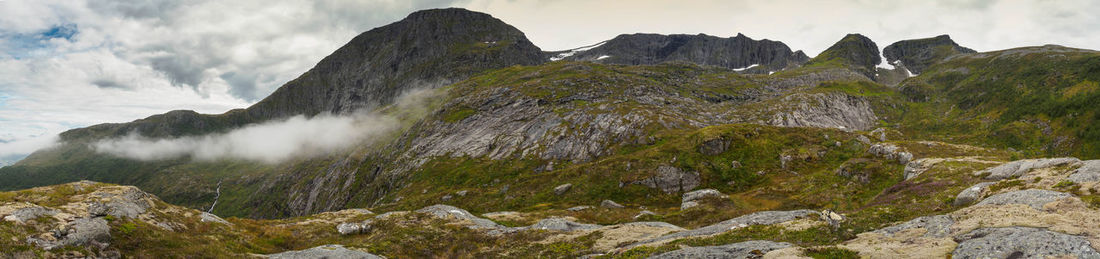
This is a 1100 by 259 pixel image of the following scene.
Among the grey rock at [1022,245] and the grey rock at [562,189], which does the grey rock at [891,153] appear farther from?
the grey rock at [562,189]

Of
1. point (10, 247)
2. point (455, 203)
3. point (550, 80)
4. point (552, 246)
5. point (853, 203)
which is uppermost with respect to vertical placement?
point (550, 80)

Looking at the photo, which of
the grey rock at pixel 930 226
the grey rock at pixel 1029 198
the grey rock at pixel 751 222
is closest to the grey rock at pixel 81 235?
the grey rock at pixel 751 222

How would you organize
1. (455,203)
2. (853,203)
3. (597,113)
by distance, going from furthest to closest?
1. (597,113)
2. (455,203)
3. (853,203)

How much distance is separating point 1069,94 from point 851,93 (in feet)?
223

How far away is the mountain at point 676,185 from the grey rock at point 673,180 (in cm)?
32

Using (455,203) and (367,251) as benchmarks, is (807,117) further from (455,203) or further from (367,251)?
(367,251)

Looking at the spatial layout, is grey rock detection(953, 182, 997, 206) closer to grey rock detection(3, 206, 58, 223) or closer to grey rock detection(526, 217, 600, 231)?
grey rock detection(526, 217, 600, 231)

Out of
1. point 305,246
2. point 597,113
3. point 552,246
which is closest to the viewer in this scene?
point 552,246

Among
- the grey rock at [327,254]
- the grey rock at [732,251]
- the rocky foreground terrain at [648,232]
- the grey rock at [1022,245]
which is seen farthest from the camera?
the grey rock at [327,254]

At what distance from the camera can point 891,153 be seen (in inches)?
2386

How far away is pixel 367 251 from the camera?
3200cm

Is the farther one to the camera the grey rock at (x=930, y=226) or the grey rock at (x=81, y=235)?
the grey rock at (x=81, y=235)

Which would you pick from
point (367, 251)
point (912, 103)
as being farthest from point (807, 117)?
point (367, 251)

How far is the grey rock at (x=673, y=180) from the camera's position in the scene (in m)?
75.9
